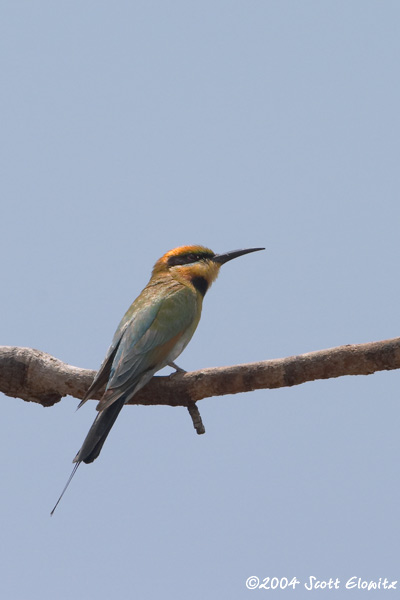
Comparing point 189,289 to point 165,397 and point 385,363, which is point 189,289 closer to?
point 165,397

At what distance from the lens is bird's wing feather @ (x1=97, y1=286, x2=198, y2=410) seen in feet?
12.5

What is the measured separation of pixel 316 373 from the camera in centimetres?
323

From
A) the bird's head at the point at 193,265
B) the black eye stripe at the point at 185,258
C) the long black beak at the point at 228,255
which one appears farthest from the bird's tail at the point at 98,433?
the long black beak at the point at 228,255

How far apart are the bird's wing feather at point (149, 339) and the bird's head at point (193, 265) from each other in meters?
0.25

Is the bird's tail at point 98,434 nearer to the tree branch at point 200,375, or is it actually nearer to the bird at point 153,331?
the bird at point 153,331

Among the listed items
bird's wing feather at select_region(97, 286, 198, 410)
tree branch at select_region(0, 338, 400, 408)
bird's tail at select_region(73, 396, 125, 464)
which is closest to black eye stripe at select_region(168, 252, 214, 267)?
bird's wing feather at select_region(97, 286, 198, 410)

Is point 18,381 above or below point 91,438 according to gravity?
above

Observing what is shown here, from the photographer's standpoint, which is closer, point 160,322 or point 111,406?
point 111,406

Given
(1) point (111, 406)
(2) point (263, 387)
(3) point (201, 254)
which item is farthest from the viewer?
(3) point (201, 254)

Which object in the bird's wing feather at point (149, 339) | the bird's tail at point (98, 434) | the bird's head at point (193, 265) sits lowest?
the bird's tail at point (98, 434)

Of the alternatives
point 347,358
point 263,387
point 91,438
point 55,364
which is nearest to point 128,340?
point 55,364

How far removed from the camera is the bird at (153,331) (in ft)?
12.1

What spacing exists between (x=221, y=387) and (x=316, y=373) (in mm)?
449

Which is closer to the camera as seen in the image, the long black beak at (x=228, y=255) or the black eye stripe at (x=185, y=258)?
the black eye stripe at (x=185, y=258)
